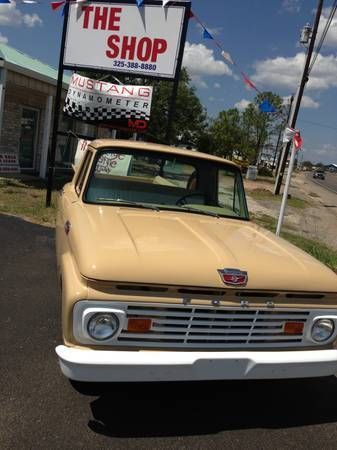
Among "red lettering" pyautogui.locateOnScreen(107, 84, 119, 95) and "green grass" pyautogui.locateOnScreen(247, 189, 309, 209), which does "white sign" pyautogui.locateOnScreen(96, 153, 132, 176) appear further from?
"green grass" pyautogui.locateOnScreen(247, 189, 309, 209)

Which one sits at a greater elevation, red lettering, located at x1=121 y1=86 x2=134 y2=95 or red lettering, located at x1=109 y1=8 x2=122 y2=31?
red lettering, located at x1=109 y1=8 x2=122 y2=31

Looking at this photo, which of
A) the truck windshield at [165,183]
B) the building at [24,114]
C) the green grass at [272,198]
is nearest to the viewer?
the truck windshield at [165,183]

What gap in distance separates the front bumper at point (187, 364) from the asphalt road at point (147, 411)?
45cm

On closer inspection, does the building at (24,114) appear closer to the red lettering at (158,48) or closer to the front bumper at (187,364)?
the red lettering at (158,48)

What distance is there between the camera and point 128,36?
9.64 meters

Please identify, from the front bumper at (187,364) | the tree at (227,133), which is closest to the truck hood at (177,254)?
the front bumper at (187,364)

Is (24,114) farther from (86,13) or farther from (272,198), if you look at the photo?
(272,198)

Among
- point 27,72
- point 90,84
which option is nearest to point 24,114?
point 27,72

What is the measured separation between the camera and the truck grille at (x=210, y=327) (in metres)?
2.91

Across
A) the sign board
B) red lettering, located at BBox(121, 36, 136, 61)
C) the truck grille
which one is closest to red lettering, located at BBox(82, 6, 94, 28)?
red lettering, located at BBox(121, 36, 136, 61)

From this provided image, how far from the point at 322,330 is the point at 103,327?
1.46 meters

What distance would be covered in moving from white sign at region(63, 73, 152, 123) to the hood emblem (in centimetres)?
801

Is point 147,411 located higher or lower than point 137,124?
lower

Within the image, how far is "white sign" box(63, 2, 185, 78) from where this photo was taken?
948 cm
